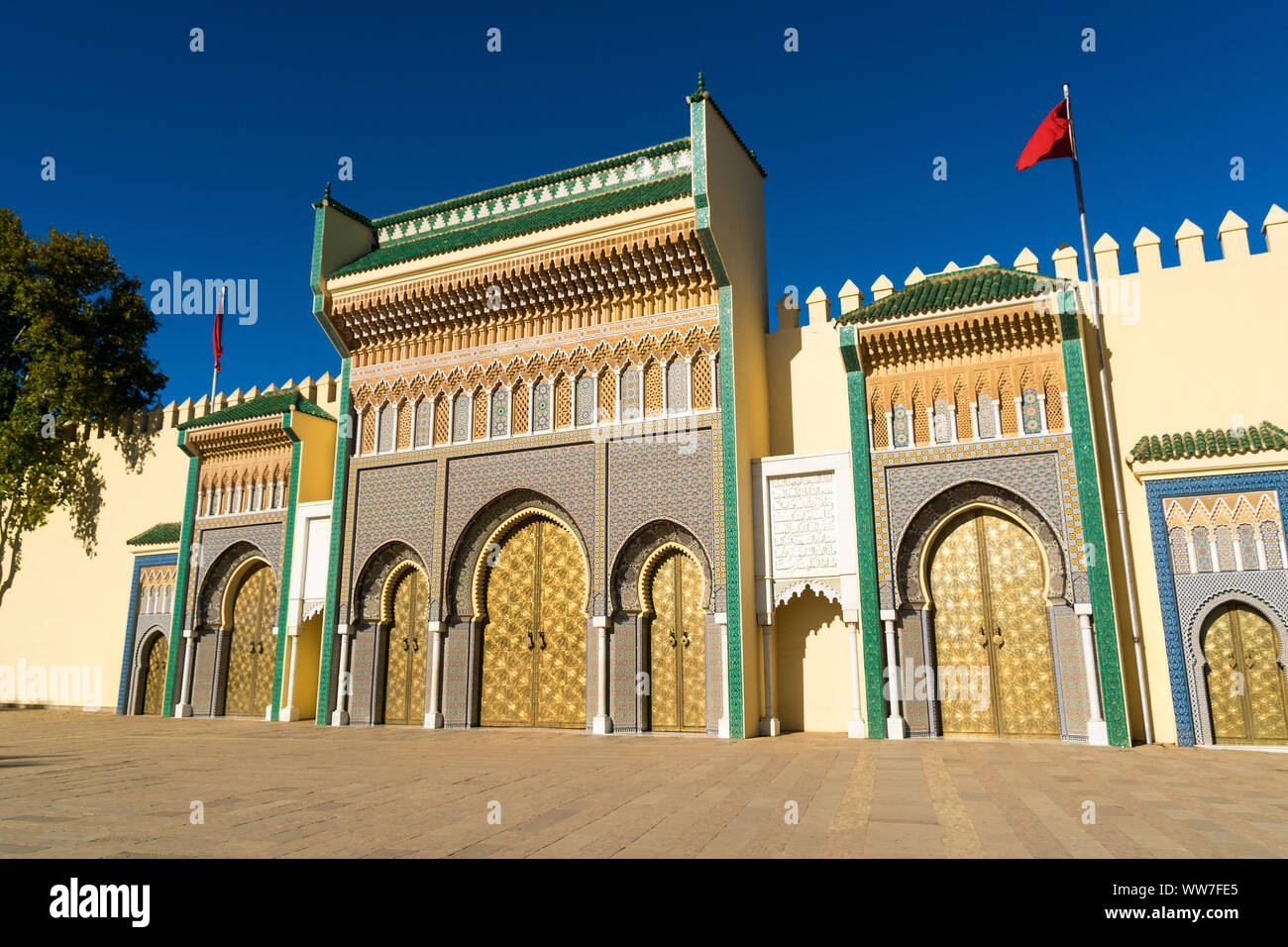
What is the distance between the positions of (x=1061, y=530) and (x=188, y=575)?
48.4ft

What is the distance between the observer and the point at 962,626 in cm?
1022

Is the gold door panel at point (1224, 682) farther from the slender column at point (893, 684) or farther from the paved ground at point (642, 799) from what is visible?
the slender column at point (893, 684)

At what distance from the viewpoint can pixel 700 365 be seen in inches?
→ 464

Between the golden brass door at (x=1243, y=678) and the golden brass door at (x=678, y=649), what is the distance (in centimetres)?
585

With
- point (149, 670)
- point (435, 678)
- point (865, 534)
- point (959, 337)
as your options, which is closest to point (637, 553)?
point (865, 534)

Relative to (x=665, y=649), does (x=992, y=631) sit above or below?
above

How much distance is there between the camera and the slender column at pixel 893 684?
1009 centimetres

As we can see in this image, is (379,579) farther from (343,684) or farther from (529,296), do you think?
(529,296)

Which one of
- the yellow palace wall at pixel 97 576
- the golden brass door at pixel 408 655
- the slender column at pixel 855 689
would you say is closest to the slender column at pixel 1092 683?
the slender column at pixel 855 689

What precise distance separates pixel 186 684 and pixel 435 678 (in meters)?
5.84

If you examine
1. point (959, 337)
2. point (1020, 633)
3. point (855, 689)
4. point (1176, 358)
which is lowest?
point (855, 689)

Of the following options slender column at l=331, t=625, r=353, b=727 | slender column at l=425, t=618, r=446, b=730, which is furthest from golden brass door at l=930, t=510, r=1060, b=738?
slender column at l=331, t=625, r=353, b=727

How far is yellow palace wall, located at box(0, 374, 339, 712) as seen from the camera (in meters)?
16.8

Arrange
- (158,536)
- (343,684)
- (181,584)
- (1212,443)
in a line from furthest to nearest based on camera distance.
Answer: (158,536), (181,584), (343,684), (1212,443)
